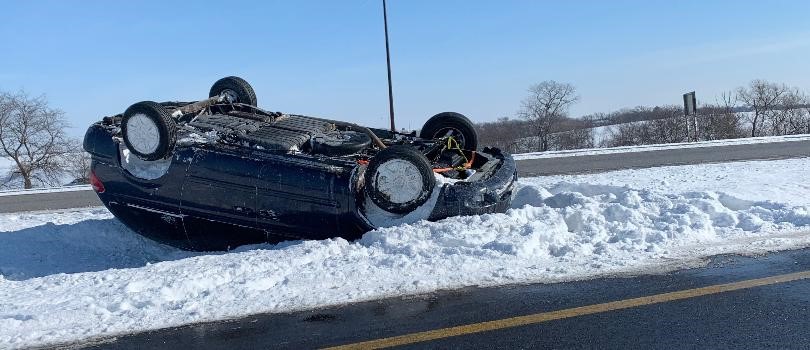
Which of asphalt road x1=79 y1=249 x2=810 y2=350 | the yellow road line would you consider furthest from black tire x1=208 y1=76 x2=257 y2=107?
the yellow road line

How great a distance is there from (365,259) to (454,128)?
307 cm

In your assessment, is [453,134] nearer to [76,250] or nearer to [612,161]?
[76,250]

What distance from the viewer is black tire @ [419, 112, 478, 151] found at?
27.0ft

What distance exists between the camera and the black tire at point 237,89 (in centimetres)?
859

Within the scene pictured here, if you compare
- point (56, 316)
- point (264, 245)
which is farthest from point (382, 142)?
point (56, 316)

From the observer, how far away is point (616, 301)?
176 inches

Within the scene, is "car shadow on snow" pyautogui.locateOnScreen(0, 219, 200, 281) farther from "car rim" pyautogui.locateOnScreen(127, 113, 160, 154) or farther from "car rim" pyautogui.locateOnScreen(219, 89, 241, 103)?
"car rim" pyautogui.locateOnScreen(219, 89, 241, 103)

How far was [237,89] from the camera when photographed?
28.2 feet

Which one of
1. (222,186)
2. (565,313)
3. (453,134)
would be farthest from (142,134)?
(565,313)

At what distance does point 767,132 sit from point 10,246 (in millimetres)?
37498

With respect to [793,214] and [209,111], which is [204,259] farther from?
[793,214]

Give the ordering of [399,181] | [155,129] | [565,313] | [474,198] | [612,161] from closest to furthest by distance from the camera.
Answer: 1. [565,313]
2. [399,181]
3. [155,129]
4. [474,198]
5. [612,161]

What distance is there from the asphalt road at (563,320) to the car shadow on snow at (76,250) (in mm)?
2798

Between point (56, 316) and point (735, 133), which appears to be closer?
point (56, 316)
